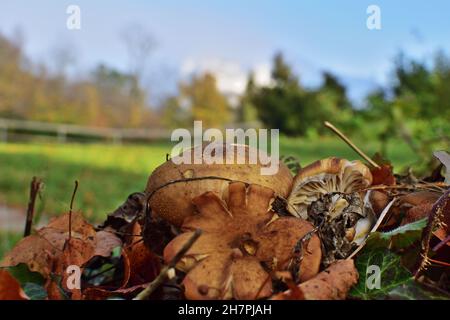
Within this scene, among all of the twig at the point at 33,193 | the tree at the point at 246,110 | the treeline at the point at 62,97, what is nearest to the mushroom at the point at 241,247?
the twig at the point at 33,193

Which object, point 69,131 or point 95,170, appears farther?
point 69,131

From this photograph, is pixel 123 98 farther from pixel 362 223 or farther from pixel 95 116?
pixel 362 223

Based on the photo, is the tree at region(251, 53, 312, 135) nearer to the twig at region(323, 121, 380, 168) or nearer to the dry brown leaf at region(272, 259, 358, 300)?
the twig at region(323, 121, 380, 168)

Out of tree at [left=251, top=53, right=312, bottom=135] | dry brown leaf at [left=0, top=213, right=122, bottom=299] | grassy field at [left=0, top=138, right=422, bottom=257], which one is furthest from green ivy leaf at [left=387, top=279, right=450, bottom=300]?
tree at [left=251, top=53, right=312, bottom=135]

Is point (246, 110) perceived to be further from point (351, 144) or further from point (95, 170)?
point (351, 144)

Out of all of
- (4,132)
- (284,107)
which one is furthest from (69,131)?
(284,107)
